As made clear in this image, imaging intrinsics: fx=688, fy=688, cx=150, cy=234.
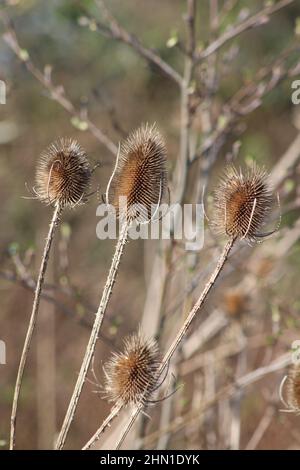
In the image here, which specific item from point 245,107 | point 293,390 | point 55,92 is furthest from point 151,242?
point 293,390

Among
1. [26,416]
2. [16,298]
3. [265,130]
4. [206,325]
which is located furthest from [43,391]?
[265,130]

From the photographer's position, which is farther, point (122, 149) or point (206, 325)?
point (206, 325)

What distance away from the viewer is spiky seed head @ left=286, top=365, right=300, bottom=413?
78.3 inches

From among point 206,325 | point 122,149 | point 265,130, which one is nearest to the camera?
point 122,149

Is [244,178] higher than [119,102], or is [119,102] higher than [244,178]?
[119,102]

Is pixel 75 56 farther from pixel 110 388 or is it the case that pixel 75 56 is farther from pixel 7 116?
pixel 110 388

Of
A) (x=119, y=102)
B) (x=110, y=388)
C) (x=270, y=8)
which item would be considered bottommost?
(x=110, y=388)

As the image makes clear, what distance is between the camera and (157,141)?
6.03ft

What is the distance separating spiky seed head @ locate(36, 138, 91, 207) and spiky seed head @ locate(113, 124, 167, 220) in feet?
0.34

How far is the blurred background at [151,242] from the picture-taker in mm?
3070

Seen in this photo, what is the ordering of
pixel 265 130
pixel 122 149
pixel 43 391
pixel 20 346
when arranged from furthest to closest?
pixel 265 130
pixel 20 346
pixel 43 391
pixel 122 149

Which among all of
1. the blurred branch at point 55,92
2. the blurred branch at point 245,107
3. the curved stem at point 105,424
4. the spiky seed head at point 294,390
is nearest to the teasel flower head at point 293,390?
the spiky seed head at point 294,390

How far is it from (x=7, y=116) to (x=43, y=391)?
3251 millimetres

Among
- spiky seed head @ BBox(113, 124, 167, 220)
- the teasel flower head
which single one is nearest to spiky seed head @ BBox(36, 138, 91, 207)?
spiky seed head @ BBox(113, 124, 167, 220)
